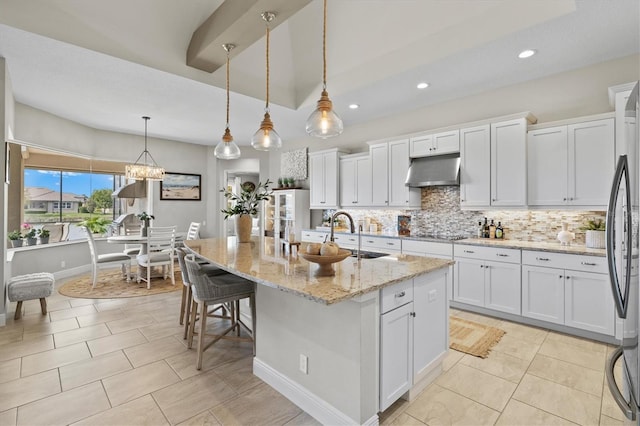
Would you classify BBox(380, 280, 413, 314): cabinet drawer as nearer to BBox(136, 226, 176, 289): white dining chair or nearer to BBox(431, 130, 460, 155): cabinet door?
BBox(431, 130, 460, 155): cabinet door

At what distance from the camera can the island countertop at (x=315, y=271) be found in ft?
5.44

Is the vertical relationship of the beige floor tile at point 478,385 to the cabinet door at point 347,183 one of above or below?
below

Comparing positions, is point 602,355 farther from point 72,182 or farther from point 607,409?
point 72,182

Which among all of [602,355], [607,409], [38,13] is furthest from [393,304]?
[38,13]

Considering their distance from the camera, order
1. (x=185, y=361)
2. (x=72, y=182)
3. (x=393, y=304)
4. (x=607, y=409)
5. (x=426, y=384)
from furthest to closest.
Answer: (x=72, y=182) < (x=185, y=361) < (x=426, y=384) < (x=607, y=409) < (x=393, y=304)

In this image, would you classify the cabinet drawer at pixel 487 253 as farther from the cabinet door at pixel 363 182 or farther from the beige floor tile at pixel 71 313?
the beige floor tile at pixel 71 313

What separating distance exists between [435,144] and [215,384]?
154 inches

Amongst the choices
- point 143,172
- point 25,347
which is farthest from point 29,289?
point 143,172

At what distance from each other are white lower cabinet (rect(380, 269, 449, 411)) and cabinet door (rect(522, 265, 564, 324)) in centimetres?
163

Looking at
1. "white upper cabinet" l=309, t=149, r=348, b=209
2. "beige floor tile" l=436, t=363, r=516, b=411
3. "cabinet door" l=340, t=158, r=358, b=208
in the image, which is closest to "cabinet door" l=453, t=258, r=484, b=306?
"beige floor tile" l=436, t=363, r=516, b=411

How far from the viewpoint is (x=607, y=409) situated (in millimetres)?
2096

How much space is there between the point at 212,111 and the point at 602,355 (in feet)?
18.6

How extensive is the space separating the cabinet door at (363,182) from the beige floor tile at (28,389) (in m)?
4.31

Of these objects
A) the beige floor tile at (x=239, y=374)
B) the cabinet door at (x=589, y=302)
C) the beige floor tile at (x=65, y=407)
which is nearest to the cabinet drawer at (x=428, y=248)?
the cabinet door at (x=589, y=302)
